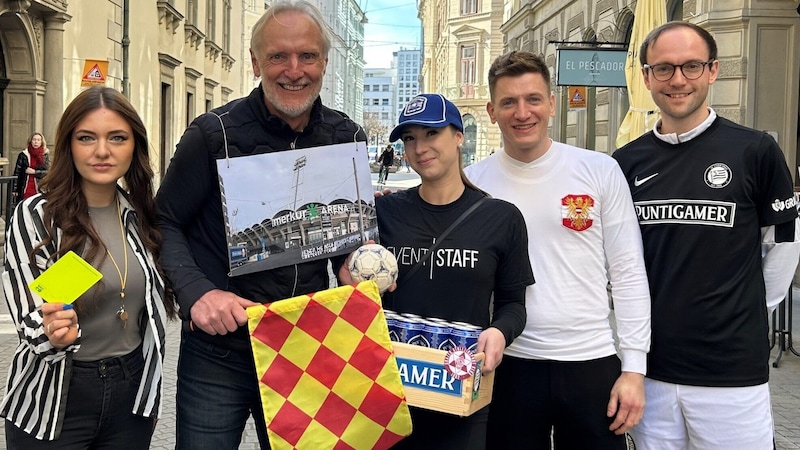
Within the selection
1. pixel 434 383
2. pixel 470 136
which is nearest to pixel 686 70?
pixel 434 383

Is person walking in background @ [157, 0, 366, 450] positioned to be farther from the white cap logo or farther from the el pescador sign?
the el pescador sign

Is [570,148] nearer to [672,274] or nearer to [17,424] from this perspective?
[672,274]

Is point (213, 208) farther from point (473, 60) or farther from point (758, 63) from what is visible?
point (473, 60)

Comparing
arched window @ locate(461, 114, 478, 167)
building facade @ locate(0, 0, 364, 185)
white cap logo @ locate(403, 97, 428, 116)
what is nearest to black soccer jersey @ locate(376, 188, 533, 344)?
white cap logo @ locate(403, 97, 428, 116)

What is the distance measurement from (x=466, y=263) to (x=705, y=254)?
0.91 meters

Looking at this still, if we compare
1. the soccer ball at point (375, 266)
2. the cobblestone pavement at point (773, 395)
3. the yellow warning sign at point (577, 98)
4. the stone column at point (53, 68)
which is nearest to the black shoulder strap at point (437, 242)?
the soccer ball at point (375, 266)

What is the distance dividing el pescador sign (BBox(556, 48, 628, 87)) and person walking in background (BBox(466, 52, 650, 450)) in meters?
8.19

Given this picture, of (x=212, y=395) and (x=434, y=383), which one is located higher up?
(x=434, y=383)

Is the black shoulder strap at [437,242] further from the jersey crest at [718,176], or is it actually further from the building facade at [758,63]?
the building facade at [758,63]

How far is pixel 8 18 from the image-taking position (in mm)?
12523

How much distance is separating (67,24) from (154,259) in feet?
44.1

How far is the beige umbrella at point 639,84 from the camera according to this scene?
25.8ft

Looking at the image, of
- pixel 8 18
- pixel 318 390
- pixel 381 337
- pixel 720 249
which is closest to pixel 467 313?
pixel 381 337

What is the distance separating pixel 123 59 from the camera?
57.0ft
